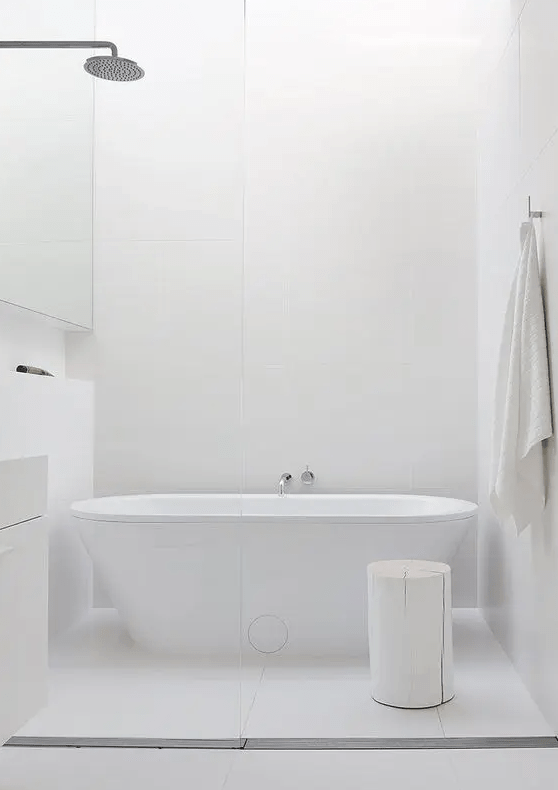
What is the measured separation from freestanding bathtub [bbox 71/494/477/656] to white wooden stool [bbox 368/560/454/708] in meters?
0.30

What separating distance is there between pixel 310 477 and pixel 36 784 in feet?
6.85

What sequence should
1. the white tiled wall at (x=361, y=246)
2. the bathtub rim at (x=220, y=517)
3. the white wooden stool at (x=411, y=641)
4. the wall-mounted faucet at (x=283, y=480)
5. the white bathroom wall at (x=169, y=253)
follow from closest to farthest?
the white bathroom wall at (x=169, y=253) < the bathtub rim at (x=220, y=517) < the white wooden stool at (x=411, y=641) < the wall-mounted faucet at (x=283, y=480) < the white tiled wall at (x=361, y=246)

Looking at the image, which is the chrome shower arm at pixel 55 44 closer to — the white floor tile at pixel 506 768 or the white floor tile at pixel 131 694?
the white floor tile at pixel 131 694

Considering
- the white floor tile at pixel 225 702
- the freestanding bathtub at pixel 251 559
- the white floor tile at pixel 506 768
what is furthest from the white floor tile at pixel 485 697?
the freestanding bathtub at pixel 251 559

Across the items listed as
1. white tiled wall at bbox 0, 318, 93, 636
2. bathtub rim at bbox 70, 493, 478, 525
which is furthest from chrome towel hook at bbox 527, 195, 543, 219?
white tiled wall at bbox 0, 318, 93, 636

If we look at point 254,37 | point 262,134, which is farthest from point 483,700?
point 254,37

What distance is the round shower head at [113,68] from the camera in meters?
2.39

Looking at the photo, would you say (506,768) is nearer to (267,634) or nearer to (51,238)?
(267,634)

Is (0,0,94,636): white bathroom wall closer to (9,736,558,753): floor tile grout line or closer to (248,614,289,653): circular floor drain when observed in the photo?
(9,736,558,753): floor tile grout line

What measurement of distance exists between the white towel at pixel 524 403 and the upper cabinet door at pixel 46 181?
1.41 m

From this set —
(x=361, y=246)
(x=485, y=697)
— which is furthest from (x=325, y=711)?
(x=361, y=246)

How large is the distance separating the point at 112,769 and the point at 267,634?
2.39ft

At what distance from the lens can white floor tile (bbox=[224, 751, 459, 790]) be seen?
2.37 metres

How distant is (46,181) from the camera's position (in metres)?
2.46
